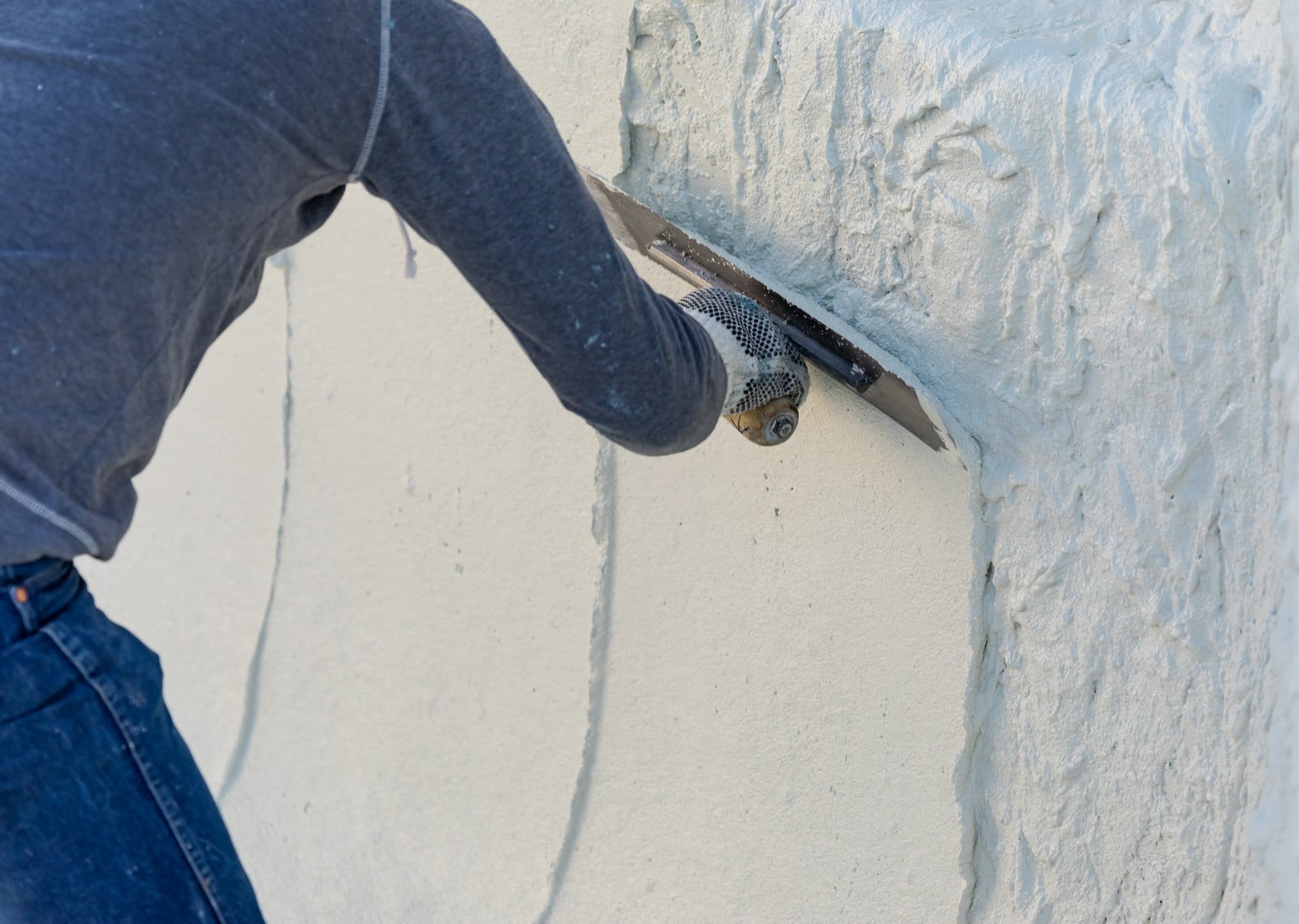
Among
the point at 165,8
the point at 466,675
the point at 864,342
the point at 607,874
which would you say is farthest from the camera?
the point at 466,675

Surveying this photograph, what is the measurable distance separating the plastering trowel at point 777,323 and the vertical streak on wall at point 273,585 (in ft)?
2.26

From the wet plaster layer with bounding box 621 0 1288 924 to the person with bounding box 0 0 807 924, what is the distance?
288 millimetres

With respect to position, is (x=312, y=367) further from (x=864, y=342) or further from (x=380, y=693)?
(x=864, y=342)

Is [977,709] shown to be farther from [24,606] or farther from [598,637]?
[24,606]

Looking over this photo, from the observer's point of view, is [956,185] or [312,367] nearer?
[956,185]

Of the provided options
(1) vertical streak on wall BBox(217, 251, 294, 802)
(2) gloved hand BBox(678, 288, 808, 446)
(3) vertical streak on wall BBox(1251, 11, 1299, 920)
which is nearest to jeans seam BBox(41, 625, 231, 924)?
→ (2) gloved hand BBox(678, 288, 808, 446)

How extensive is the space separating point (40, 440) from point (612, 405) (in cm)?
48

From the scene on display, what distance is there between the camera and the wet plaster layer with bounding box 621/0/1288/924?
41.1 inches

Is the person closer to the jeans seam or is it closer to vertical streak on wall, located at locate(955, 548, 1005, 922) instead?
the jeans seam

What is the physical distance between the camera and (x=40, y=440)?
940 mm

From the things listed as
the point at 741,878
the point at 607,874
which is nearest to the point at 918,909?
the point at 741,878

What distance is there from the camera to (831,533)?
1433 mm

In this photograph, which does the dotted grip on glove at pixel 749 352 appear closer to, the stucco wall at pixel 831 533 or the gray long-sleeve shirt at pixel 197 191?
the stucco wall at pixel 831 533

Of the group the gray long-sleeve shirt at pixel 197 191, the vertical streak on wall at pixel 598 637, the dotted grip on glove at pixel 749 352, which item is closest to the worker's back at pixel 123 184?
the gray long-sleeve shirt at pixel 197 191
